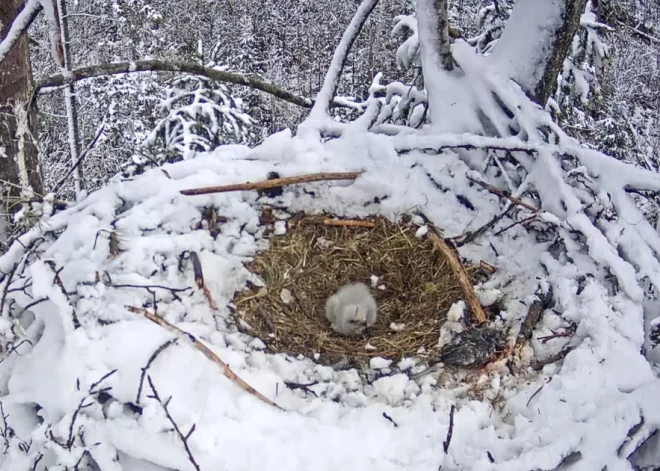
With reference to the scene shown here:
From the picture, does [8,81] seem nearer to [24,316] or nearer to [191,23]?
[24,316]

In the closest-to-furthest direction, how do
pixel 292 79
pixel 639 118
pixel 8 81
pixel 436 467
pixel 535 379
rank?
pixel 436 467, pixel 535 379, pixel 8 81, pixel 639 118, pixel 292 79

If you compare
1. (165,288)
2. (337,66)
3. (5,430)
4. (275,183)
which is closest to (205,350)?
(165,288)

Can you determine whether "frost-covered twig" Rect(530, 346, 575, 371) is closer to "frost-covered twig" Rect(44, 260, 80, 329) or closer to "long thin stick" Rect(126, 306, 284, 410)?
"long thin stick" Rect(126, 306, 284, 410)

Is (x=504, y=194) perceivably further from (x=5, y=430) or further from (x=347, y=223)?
(x=5, y=430)

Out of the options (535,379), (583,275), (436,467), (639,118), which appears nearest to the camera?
(436,467)

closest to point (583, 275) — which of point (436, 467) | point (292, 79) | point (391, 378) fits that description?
point (391, 378)

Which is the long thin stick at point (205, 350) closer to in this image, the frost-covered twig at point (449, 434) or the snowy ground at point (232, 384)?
the snowy ground at point (232, 384)

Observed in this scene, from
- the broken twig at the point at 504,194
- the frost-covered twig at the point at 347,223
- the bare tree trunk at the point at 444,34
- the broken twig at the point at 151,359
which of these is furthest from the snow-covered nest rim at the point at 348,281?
the bare tree trunk at the point at 444,34

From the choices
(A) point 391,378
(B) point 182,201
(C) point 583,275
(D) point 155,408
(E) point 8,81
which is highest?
(E) point 8,81
